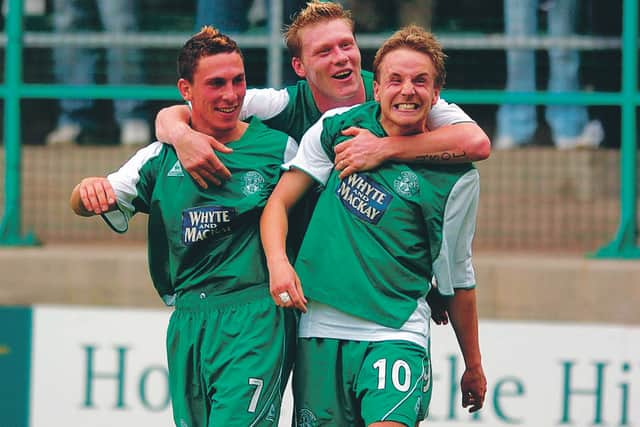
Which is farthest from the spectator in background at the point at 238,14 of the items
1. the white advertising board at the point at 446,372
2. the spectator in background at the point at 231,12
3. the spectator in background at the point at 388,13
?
the white advertising board at the point at 446,372

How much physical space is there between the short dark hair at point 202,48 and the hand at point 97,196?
1.39 ft

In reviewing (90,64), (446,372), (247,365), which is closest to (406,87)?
(247,365)

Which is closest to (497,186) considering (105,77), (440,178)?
(105,77)

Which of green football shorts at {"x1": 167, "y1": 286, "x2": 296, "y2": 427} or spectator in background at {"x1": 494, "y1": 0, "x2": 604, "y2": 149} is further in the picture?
spectator in background at {"x1": 494, "y1": 0, "x2": 604, "y2": 149}

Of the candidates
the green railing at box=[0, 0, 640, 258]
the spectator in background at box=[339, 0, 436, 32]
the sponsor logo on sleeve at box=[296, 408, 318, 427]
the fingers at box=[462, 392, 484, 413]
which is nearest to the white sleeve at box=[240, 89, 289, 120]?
the sponsor logo on sleeve at box=[296, 408, 318, 427]

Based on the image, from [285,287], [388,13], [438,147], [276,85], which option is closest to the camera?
[285,287]

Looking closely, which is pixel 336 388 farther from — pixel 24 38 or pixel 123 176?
pixel 24 38

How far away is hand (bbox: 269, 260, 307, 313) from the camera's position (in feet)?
13.7

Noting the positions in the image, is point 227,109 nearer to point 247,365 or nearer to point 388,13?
point 247,365

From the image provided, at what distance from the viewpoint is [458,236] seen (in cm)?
438

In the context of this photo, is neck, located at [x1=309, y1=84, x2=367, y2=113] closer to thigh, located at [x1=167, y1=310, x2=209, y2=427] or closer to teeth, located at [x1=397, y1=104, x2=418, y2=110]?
teeth, located at [x1=397, y1=104, x2=418, y2=110]

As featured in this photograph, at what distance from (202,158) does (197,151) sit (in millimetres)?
31

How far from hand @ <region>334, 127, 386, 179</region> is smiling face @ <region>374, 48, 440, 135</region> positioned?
90mm

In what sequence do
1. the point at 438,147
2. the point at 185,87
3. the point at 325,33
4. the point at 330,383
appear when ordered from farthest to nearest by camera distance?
the point at 325,33 → the point at 185,87 → the point at 330,383 → the point at 438,147
